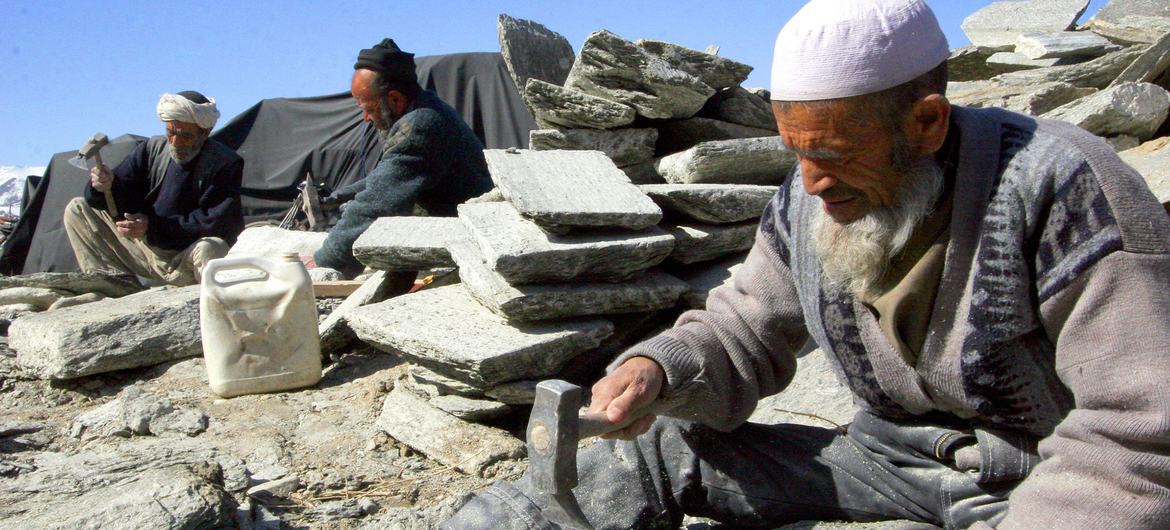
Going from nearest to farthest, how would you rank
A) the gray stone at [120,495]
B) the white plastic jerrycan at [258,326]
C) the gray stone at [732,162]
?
1. the gray stone at [120,495]
2. the white plastic jerrycan at [258,326]
3. the gray stone at [732,162]

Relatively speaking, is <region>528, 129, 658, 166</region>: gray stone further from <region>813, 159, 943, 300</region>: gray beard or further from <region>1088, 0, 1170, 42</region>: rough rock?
<region>1088, 0, 1170, 42</region>: rough rock

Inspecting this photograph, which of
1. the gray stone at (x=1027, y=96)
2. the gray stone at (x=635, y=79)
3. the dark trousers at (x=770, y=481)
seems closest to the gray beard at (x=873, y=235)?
the dark trousers at (x=770, y=481)

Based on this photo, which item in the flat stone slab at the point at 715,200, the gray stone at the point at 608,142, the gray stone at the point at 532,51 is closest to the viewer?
the flat stone slab at the point at 715,200

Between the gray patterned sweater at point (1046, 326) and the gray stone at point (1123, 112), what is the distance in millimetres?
3183

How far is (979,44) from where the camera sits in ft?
27.5

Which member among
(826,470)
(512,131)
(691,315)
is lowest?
(512,131)

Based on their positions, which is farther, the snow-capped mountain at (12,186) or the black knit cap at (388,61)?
the snow-capped mountain at (12,186)

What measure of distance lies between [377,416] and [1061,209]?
3.28m

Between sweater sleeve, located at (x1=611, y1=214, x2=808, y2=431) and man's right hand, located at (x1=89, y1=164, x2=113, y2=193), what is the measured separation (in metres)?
6.04

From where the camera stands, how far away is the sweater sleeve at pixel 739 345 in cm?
237

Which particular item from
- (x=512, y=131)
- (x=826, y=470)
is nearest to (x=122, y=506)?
(x=826, y=470)

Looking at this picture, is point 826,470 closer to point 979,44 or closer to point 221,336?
point 221,336

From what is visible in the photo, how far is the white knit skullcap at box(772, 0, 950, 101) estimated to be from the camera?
6.34 ft

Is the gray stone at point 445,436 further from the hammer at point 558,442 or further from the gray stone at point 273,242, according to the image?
the gray stone at point 273,242
